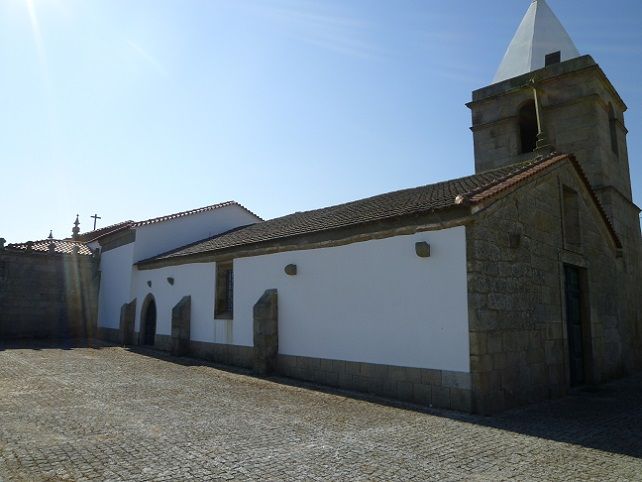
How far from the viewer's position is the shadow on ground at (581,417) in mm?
6207

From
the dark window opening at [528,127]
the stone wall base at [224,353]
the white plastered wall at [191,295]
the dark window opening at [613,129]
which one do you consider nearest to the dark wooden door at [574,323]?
the dark window opening at [528,127]

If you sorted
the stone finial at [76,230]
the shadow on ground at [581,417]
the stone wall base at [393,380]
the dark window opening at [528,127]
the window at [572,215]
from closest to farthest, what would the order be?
the shadow on ground at [581,417], the stone wall base at [393,380], the window at [572,215], the dark window opening at [528,127], the stone finial at [76,230]

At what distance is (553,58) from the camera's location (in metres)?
16.8

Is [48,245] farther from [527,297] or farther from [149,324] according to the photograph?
[527,297]

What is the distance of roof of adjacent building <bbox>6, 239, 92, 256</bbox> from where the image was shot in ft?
72.2

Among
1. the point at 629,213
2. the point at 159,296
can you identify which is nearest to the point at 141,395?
the point at 159,296

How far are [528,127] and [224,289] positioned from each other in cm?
1210

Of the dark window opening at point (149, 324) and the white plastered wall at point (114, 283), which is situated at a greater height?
the white plastered wall at point (114, 283)

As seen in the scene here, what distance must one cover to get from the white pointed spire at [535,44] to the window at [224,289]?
40.0 ft

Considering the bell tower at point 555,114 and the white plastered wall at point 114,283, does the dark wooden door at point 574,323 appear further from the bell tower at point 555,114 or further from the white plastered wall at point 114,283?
the white plastered wall at point 114,283

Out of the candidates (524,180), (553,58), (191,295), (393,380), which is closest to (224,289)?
(191,295)

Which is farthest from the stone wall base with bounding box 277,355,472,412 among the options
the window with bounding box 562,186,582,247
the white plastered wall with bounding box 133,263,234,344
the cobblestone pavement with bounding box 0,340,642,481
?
the window with bounding box 562,186,582,247

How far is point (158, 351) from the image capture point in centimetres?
1706

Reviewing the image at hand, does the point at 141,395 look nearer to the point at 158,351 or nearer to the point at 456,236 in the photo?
the point at 456,236
